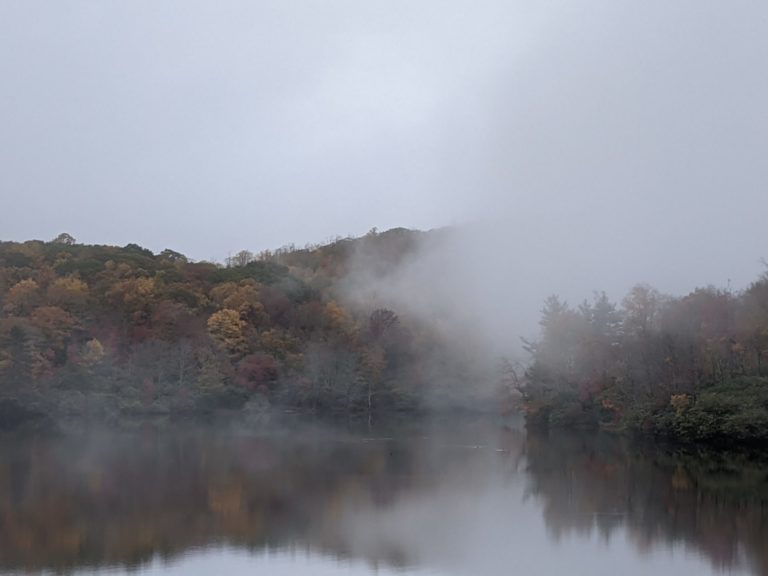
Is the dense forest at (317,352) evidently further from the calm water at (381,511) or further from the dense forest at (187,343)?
the calm water at (381,511)

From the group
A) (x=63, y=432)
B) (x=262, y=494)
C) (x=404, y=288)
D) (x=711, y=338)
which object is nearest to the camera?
(x=262, y=494)

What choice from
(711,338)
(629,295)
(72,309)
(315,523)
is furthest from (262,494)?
(72,309)

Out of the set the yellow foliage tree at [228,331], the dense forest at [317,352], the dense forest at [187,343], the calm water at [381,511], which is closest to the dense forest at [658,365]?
the dense forest at [317,352]

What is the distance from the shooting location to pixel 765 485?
17.9 meters

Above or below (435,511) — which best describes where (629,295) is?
above

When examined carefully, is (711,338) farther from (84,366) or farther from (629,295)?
(84,366)

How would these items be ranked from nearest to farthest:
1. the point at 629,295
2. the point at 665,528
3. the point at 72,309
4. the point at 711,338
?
the point at 665,528
the point at 711,338
the point at 629,295
the point at 72,309

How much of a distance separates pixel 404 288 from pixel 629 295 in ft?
73.2

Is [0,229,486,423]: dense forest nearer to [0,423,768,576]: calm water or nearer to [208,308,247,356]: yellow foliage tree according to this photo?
[208,308,247,356]: yellow foliage tree

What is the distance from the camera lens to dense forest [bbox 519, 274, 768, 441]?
86.4 feet

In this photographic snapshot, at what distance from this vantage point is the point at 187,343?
143 feet

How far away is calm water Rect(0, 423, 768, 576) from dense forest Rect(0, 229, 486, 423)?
13.8 m

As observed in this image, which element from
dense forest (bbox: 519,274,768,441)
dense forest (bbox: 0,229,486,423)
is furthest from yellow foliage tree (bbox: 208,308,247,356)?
dense forest (bbox: 519,274,768,441)

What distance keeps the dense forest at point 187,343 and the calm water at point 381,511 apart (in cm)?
1376
